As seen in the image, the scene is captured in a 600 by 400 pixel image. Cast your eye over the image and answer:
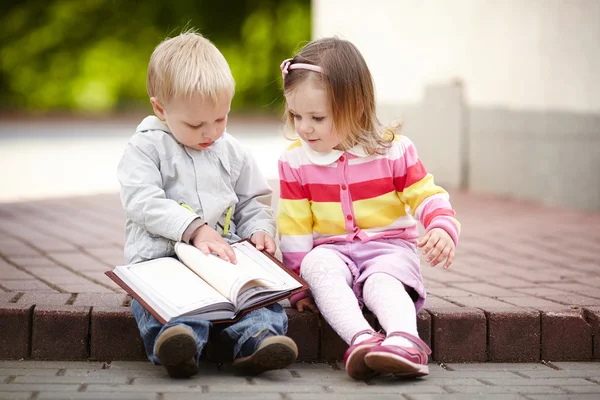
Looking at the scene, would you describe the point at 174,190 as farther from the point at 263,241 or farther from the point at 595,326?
the point at 595,326

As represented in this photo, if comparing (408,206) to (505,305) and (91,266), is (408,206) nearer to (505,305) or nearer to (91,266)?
(505,305)

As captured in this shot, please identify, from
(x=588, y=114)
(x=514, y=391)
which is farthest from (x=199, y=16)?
(x=514, y=391)

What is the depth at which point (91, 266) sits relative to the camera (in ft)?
13.2

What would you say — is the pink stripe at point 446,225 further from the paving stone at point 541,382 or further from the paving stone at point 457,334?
the paving stone at point 541,382

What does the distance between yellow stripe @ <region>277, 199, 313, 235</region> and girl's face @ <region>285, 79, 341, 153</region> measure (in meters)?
0.24

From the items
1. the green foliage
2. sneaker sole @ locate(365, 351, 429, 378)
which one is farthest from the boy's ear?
the green foliage

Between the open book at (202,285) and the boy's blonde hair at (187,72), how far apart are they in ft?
1.78

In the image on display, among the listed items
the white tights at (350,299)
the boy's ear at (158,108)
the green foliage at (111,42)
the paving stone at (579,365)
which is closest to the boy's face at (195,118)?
the boy's ear at (158,108)

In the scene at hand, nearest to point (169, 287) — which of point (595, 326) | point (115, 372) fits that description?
point (115, 372)

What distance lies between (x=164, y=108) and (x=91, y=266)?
1.15 metres

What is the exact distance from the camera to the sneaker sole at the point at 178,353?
8.89 feet

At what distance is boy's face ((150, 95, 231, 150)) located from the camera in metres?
3.09

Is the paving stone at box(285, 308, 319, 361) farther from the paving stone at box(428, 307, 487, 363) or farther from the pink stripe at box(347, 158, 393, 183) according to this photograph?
the pink stripe at box(347, 158, 393, 183)

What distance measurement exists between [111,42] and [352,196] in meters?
17.5
